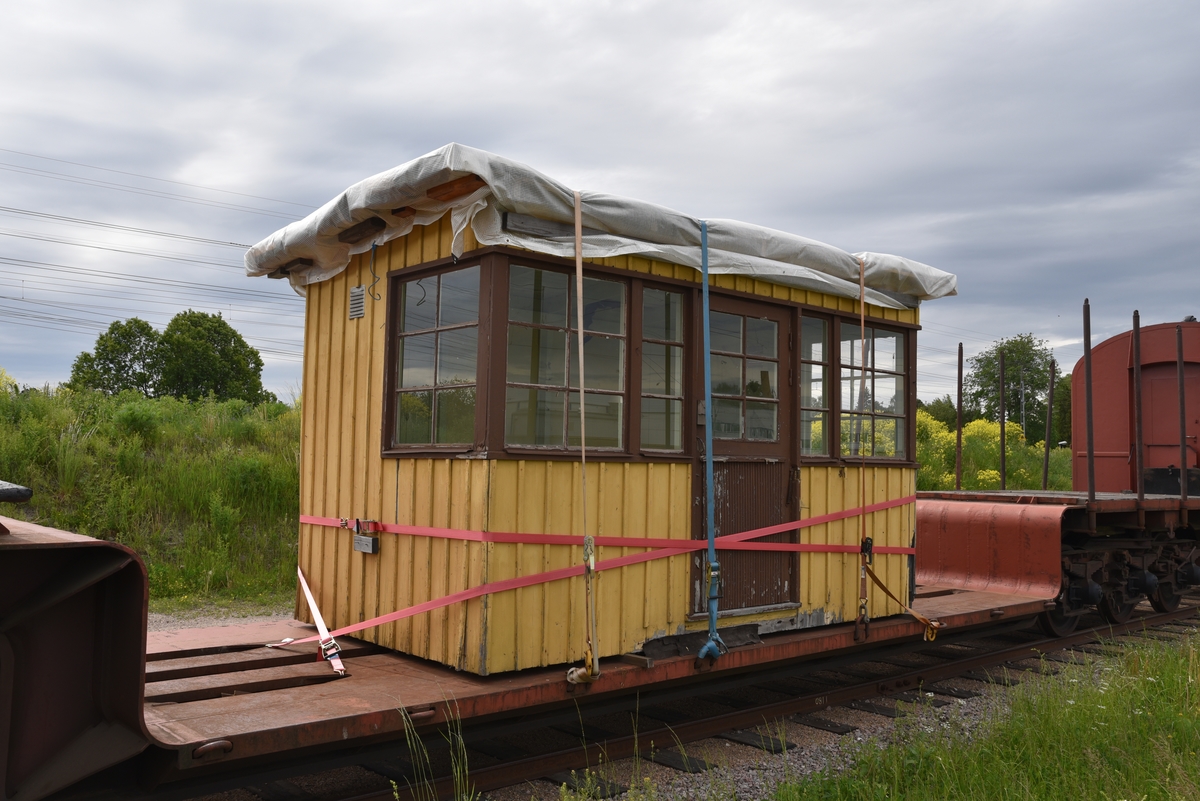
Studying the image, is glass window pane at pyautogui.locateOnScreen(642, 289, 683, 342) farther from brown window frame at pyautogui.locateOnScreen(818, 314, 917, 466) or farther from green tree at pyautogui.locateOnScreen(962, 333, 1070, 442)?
green tree at pyautogui.locateOnScreen(962, 333, 1070, 442)

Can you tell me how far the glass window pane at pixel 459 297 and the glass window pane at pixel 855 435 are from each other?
3107 millimetres

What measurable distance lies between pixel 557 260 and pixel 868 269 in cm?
285

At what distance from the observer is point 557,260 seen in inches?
200

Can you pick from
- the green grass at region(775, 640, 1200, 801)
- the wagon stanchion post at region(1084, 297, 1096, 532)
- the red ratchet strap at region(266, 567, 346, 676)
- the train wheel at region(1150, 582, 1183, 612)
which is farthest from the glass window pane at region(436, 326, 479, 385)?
the train wheel at region(1150, 582, 1183, 612)

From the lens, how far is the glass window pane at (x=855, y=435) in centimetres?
676

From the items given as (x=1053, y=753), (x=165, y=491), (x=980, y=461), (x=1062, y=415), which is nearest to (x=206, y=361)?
(x=165, y=491)

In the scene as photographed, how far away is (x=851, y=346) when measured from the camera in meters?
6.89

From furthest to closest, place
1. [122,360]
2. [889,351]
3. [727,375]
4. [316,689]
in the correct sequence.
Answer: [122,360], [889,351], [727,375], [316,689]

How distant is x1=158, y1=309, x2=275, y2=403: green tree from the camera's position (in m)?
36.3

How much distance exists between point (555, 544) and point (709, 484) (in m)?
1.13

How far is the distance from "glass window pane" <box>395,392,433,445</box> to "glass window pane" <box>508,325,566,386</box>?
0.63 meters

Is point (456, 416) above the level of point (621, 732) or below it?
above

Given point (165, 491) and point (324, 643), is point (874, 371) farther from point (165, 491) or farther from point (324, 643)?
point (165, 491)

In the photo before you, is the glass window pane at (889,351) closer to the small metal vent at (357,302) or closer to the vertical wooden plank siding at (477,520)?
the vertical wooden plank siding at (477,520)
